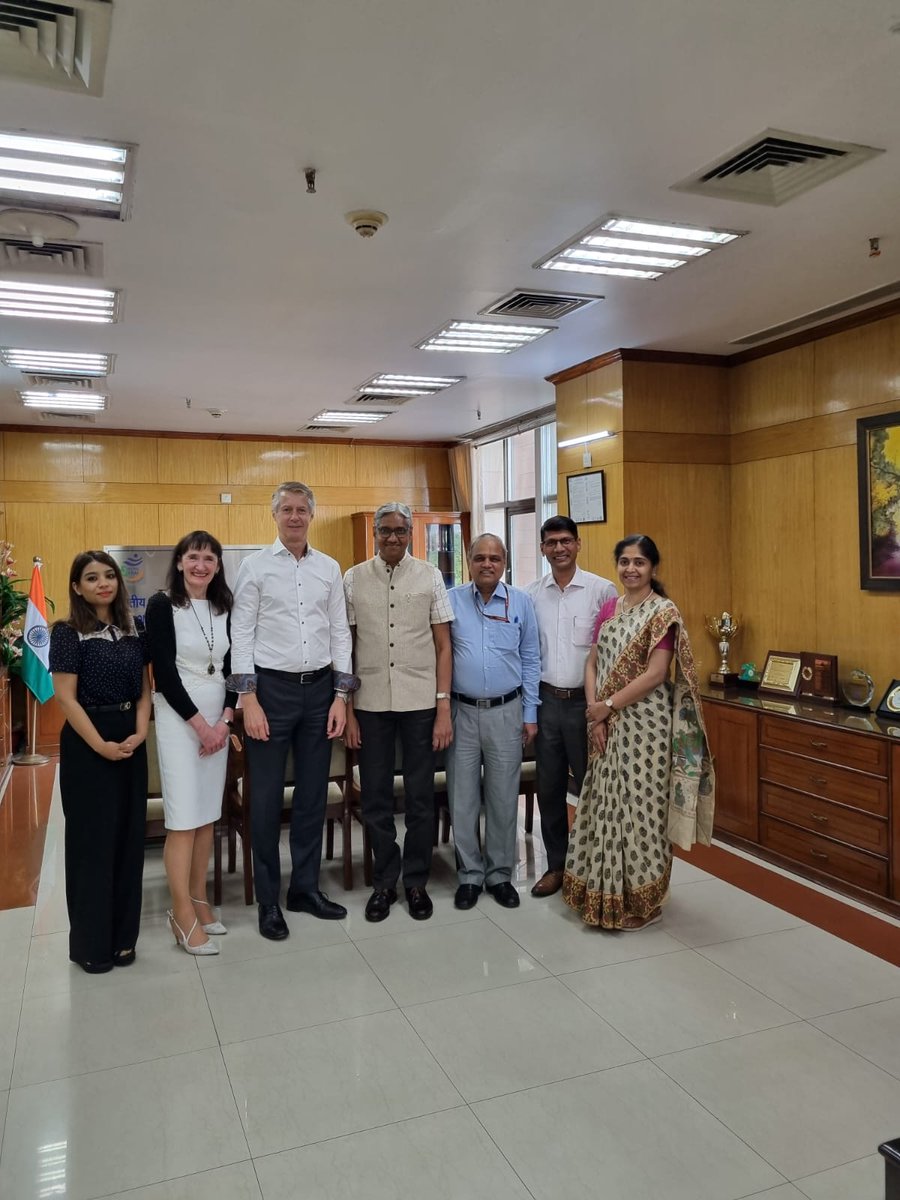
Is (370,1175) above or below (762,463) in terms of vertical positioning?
below

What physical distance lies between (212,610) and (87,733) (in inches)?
25.3

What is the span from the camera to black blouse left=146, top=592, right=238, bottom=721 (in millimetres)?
3199

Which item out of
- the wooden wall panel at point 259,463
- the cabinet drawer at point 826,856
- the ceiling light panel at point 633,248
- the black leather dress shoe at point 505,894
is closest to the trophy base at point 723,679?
the cabinet drawer at point 826,856

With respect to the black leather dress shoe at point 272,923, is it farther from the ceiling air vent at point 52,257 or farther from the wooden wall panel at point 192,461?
the wooden wall panel at point 192,461

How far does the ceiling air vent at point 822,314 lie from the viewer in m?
4.09

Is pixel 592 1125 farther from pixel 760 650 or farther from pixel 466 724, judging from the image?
pixel 760 650

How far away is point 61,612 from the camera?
831 centimetres

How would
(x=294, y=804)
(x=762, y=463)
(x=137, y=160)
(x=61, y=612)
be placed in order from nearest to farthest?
(x=137, y=160)
(x=294, y=804)
(x=762, y=463)
(x=61, y=612)

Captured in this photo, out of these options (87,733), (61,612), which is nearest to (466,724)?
(87,733)

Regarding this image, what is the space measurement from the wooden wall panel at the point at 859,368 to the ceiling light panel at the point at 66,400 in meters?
4.90

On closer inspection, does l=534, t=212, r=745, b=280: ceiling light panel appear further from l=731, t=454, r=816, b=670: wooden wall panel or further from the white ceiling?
l=731, t=454, r=816, b=670: wooden wall panel

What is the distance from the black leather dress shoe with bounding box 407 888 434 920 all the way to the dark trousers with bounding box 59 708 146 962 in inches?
43.7

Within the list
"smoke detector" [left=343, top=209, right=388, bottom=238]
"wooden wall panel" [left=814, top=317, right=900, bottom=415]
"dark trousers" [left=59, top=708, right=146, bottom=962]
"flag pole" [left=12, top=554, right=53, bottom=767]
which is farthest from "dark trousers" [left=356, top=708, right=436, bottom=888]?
"flag pole" [left=12, top=554, right=53, bottom=767]

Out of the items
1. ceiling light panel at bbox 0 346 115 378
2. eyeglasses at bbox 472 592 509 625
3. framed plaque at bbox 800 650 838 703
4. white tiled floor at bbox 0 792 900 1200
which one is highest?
ceiling light panel at bbox 0 346 115 378
